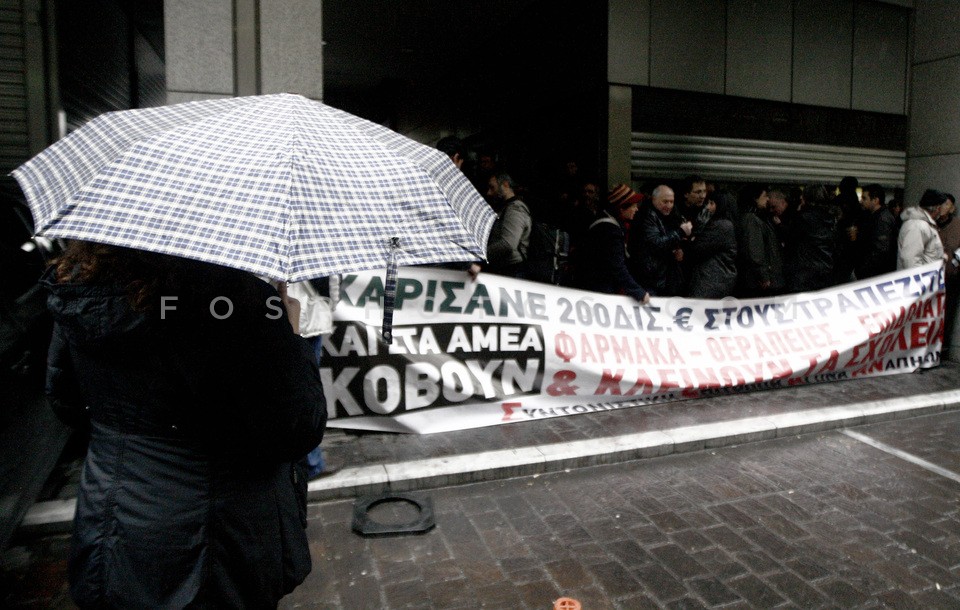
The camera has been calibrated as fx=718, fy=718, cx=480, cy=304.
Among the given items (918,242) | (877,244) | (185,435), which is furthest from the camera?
(877,244)

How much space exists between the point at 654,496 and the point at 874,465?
1.94 metres

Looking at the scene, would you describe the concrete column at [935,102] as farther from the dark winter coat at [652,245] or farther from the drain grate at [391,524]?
the drain grate at [391,524]

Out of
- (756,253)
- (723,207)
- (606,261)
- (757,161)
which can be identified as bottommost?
(606,261)

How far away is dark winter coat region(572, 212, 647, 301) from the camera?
671 cm

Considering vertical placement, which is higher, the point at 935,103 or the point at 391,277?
the point at 935,103

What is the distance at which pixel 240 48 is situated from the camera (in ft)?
20.6

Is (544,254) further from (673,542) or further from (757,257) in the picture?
(673,542)

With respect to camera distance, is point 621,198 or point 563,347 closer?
point 563,347

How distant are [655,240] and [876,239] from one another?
345 centimetres

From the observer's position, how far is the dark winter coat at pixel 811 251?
320 inches

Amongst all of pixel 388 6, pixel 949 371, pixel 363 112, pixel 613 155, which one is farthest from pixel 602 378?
pixel 363 112

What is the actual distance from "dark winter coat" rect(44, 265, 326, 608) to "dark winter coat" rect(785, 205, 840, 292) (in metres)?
7.46

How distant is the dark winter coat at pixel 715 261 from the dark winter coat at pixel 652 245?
0.29 meters

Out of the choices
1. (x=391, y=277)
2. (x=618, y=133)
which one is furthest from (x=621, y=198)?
(x=391, y=277)
